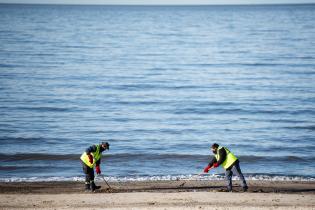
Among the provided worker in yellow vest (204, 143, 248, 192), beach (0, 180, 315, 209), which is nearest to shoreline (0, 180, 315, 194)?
beach (0, 180, 315, 209)

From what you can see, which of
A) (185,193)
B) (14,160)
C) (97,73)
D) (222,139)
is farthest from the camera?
(97,73)

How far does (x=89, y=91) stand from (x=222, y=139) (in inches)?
602

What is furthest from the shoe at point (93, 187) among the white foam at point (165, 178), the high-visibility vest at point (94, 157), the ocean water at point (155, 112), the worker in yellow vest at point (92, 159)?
the ocean water at point (155, 112)

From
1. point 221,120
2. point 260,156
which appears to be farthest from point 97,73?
point 260,156

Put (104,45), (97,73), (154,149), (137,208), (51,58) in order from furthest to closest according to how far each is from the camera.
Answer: (104,45), (51,58), (97,73), (154,149), (137,208)

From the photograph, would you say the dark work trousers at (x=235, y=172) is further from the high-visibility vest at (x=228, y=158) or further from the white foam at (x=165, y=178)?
the white foam at (x=165, y=178)

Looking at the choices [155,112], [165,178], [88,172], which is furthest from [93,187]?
[155,112]

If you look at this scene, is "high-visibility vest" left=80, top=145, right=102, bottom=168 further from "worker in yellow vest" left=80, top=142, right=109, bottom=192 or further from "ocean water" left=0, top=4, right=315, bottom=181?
"ocean water" left=0, top=4, right=315, bottom=181

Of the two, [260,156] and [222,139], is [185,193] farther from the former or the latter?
[222,139]

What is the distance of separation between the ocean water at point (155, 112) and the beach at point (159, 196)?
48.1 inches

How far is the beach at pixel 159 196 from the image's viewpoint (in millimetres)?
14367

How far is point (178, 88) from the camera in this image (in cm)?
4081

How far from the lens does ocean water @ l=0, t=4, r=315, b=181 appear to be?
2134 cm

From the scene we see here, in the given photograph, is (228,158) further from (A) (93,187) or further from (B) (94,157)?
(A) (93,187)
